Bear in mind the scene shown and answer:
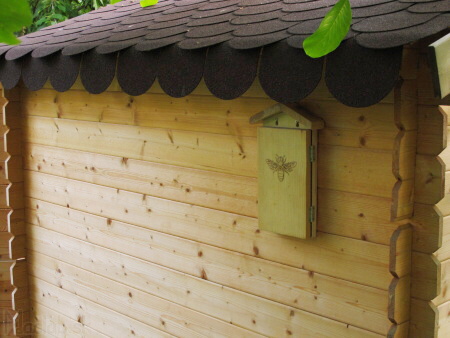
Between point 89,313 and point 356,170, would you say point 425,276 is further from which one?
point 89,313

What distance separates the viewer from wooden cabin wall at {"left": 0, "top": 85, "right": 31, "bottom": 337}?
15.6 feet

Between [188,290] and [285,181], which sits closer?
[285,181]

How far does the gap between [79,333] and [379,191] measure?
8.72ft

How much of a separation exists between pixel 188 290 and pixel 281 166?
3.53 feet

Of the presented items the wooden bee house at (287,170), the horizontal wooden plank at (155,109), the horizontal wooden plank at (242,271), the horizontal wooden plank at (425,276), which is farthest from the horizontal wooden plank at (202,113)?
the horizontal wooden plank at (242,271)

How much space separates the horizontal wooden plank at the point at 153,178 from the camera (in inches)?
128

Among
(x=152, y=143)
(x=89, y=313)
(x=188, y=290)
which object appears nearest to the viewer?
(x=188, y=290)

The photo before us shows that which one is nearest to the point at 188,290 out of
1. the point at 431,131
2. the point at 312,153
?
the point at 312,153

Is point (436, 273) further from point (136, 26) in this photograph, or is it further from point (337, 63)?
point (136, 26)

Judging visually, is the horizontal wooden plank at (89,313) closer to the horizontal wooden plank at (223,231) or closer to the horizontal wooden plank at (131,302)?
the horizontal wooden plank at (131,302)

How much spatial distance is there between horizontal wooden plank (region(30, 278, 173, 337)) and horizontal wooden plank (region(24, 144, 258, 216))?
2.68 feet

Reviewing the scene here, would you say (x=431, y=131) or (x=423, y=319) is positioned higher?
(x=431, y=131)

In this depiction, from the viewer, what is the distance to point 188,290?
3.61 meters

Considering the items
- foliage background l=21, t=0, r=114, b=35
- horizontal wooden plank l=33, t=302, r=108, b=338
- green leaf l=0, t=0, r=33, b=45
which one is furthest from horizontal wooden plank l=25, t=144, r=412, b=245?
foliage background l=21, t=0, r=114, b=35
